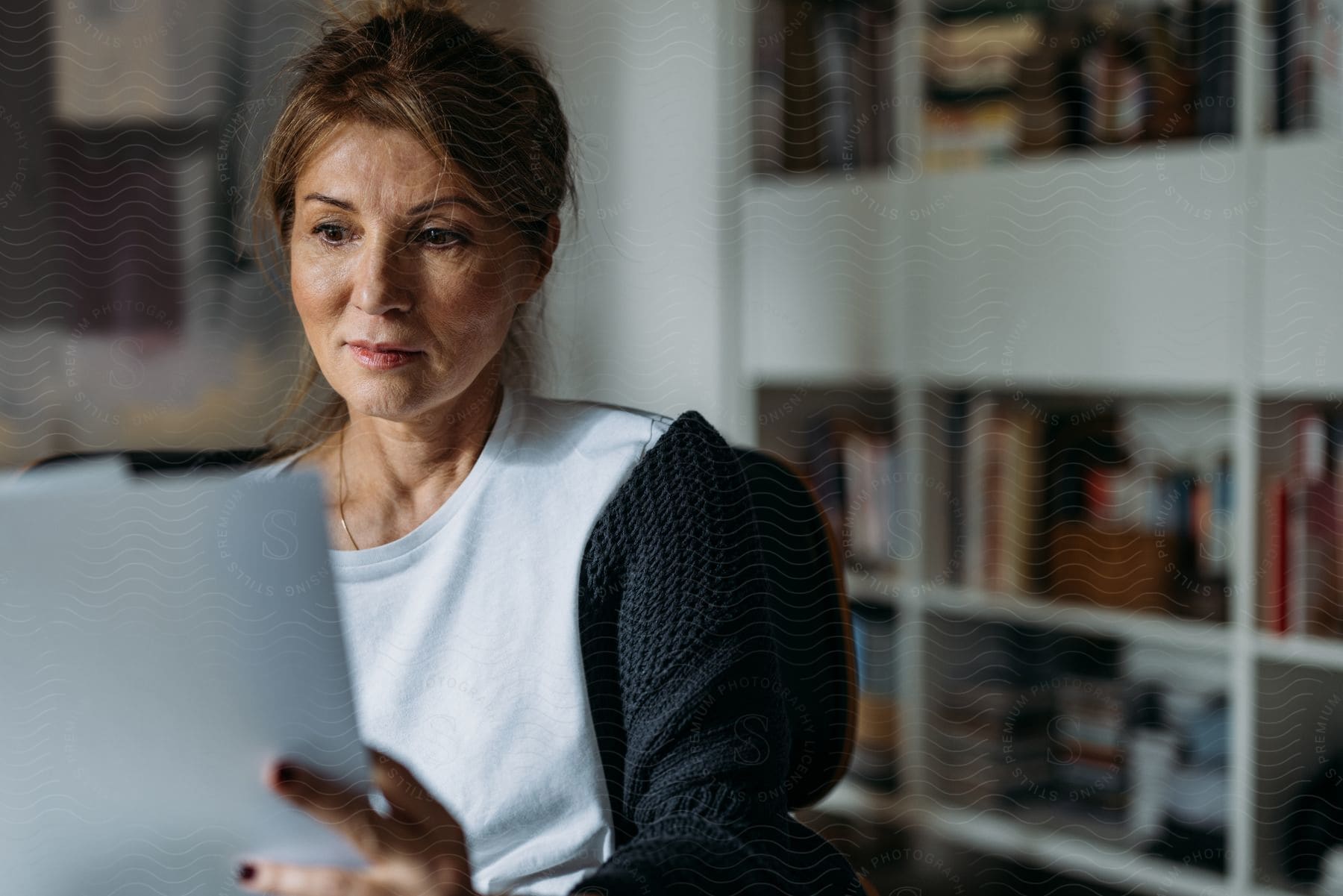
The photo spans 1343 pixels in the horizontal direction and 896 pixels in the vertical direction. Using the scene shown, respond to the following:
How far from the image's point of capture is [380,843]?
1.78 ft

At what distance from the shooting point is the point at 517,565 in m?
0.62

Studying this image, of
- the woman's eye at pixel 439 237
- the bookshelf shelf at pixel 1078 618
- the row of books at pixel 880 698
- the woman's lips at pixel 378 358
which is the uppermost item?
the woman's eye at pixel 439 237

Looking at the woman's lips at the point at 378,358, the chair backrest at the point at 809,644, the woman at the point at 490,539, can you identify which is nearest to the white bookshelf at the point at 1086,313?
the chair backrest at the point at 809,644

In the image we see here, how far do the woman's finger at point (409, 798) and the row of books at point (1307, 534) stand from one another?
975 mm

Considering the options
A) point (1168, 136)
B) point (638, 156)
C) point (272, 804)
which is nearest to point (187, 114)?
point (638, 156)

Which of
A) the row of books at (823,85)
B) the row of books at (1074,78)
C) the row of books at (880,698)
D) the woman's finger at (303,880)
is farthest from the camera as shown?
the row of books at (880,698)

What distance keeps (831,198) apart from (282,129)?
97 cm

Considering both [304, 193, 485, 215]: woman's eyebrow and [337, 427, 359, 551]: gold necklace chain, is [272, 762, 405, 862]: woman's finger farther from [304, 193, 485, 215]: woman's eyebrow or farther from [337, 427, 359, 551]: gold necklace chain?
[304, 193, 485, 215]: woman's eyebrow

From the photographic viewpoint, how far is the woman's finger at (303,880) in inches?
20.9

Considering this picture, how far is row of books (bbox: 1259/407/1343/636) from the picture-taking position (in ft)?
3.96

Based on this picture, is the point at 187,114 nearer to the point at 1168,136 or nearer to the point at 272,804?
the point at 272,804

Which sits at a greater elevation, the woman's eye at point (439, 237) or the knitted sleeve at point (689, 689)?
the woman's eye at point (439, 237)

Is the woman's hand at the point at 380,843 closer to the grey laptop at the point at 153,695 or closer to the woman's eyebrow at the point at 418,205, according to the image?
the grey laptop at the point at 153,695

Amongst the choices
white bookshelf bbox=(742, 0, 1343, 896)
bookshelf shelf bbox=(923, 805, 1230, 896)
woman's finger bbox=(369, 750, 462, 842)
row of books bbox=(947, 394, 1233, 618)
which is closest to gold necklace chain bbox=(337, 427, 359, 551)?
woman's finger bbox=(369, 750, 462, 842)
